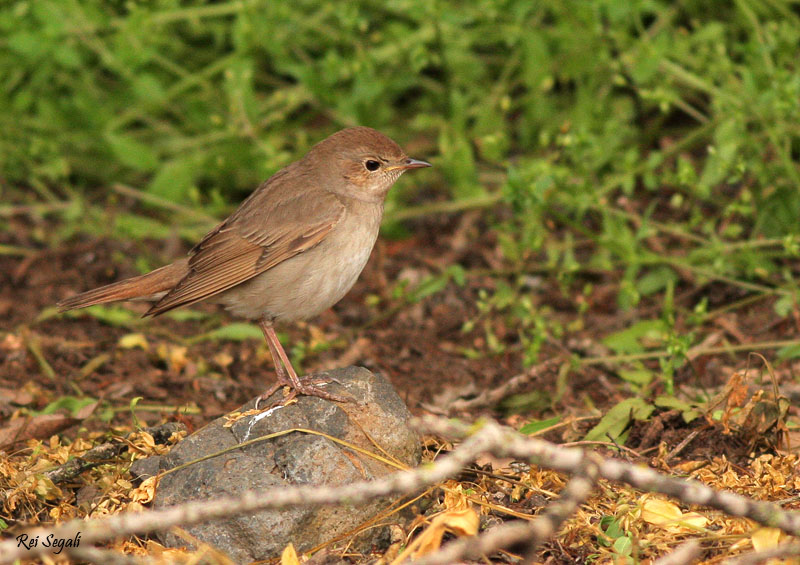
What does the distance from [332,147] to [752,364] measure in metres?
3.13

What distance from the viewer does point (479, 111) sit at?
8492mm

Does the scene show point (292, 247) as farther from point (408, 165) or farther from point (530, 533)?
point (530, 533)

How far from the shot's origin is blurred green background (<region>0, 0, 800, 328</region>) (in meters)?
7.07

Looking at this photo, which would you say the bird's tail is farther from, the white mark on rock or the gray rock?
the white mark on rock

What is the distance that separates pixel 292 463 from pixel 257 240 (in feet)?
6.54

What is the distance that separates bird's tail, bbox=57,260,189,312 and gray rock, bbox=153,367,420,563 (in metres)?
1.48

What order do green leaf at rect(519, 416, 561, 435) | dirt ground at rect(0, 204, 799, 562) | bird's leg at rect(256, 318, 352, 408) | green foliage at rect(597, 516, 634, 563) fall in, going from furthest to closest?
1. dirt ground at rect(0, 204, 799, 562)
2. green leaf at rect(519, 416, 561, 435)
3. bird's leg at rect(256, 318, 352, 408)
4. green foliage at rect(597, 516, 634, 563)

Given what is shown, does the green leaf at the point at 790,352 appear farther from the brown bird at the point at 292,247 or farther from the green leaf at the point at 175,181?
the green leaf at the point at 175,181

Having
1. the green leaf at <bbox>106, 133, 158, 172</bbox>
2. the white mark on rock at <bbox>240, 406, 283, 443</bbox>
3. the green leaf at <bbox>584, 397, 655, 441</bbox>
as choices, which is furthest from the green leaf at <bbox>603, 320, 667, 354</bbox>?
the green leaf at <bbox>106, 133, 158, 172</bbox>

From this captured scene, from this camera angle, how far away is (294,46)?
28.4ft

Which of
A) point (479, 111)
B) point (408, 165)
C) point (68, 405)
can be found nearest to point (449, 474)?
point (408, 165)

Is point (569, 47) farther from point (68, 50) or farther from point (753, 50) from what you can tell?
point (68, 50)

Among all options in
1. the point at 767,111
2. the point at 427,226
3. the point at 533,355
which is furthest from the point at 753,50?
the point at 427,226

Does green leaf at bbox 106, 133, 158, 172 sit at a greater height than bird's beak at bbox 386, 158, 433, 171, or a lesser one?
lesser
